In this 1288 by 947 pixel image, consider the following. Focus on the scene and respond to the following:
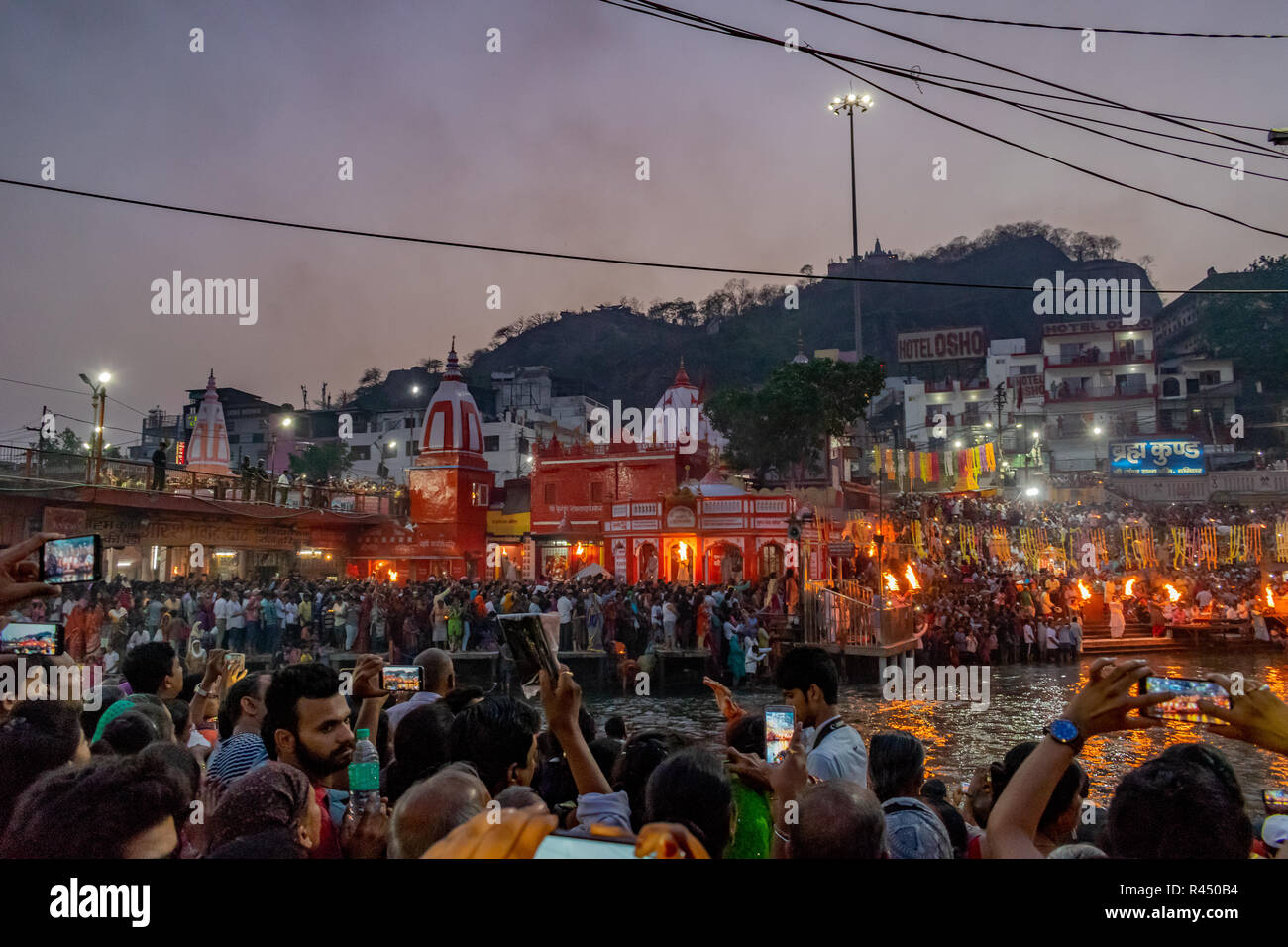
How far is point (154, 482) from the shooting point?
24.4m

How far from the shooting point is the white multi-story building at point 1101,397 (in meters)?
58.7

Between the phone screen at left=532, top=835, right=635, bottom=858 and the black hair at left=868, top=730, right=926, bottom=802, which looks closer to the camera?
the phone screen at left=532, top=835, right=635, bottom=858

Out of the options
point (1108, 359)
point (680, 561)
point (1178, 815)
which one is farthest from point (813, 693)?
point (1108, 359)

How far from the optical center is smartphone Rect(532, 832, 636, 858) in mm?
1892

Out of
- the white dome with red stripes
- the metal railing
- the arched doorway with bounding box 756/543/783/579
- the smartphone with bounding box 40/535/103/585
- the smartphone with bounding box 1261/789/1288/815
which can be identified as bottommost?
the metal railing

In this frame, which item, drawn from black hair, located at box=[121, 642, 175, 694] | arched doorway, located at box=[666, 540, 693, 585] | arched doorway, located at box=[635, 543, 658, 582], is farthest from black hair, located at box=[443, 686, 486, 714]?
arched doorway, located at box=[635, 543, 658, 582]

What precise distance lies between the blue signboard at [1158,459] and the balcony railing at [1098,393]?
43.9 feet

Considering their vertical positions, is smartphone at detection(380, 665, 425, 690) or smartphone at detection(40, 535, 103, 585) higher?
smartphone at detection(40, 535, 103, 585)

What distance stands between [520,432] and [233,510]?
2404 centimetres

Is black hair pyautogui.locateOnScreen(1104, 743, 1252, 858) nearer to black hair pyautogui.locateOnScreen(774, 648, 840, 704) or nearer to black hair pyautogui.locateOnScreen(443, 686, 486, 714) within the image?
black hair pyautogui.locateOnScreen(774, 648, 840, 704)

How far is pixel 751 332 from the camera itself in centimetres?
9900

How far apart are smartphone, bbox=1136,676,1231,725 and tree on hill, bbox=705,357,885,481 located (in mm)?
37823

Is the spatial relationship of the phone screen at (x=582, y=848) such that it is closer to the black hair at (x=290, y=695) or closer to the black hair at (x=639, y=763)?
the black hair at (x=639, y=763)

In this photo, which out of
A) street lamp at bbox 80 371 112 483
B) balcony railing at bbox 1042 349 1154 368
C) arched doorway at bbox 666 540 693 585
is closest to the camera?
street lamp at bbox 80 371 112 483
